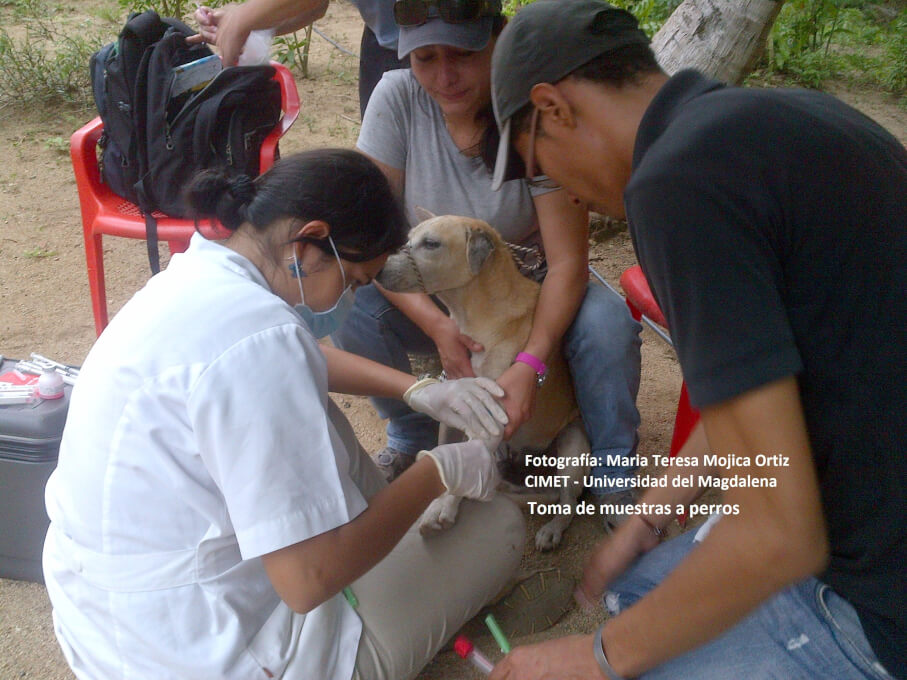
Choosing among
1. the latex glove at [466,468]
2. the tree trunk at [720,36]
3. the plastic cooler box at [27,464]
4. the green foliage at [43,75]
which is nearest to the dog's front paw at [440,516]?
the latex glove at [466,468]

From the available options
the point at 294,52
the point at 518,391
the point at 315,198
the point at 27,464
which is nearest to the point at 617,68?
the point at 315,198

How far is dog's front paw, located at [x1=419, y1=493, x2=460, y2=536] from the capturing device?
7.41ft

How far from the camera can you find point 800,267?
3.89 feet

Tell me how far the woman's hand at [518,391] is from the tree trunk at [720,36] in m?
1.96

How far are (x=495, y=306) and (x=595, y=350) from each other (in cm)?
40

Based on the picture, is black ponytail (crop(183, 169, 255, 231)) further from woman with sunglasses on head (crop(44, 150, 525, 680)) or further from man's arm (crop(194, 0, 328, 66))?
man's arm (crop(194, 0, 328, 66))

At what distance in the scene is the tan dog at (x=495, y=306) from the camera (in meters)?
2.67

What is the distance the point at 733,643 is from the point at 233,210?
1.39 meters

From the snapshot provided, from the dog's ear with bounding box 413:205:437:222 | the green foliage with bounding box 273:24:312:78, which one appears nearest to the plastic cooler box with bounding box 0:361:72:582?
the dog's ear with bounding box 413:205:437:222

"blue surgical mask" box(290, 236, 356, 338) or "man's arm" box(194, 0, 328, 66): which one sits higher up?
"man's arm" box(194, 0, 328, 66)

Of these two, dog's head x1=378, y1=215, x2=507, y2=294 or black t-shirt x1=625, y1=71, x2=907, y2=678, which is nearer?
black t-shirt x1=625, y1=71, x2=907, y2=678

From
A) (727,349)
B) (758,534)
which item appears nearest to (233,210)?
(727,349)

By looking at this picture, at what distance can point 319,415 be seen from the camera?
1.49 metres

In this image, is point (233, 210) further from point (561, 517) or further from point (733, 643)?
point (561, 517)
